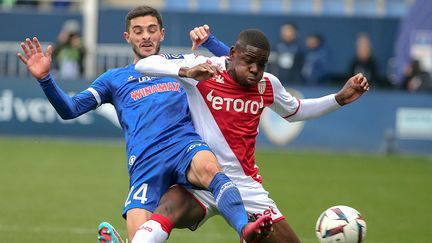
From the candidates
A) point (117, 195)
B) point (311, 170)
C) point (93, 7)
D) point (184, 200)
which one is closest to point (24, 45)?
point (184, 200)

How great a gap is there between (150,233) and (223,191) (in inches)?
25.3

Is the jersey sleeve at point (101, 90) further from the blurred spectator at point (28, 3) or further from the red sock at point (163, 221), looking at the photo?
the blurred spectator at point (28, 3)

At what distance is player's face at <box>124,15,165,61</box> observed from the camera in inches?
332

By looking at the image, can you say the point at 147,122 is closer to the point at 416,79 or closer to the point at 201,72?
the point at 201,72

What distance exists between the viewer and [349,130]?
1988cm

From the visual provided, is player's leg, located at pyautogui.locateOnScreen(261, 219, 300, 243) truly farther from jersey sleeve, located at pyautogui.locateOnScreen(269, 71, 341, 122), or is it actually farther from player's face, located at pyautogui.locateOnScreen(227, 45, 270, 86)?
player's face, located at pyautogui.locateOnScreen(227, 45, 270, 86)

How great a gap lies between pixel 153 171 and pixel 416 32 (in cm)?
1581

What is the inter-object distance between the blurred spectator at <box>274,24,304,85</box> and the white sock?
13463mm

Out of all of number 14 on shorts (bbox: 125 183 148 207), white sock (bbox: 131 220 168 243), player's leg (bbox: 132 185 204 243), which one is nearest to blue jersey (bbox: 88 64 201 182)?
number 14 on shorts (bbox: 125 183 148 207)

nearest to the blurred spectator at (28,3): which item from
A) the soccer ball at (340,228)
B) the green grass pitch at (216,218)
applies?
the green grass pitch at (216,218)

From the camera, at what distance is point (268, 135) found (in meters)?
19.9

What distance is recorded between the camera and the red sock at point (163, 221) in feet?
24.9

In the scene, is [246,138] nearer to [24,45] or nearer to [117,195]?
[24,45]

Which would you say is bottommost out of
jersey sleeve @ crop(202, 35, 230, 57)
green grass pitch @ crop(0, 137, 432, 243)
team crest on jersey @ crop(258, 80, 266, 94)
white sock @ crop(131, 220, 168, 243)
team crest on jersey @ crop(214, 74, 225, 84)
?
green grass pitch @ crop(0, 137, 432, 243)
